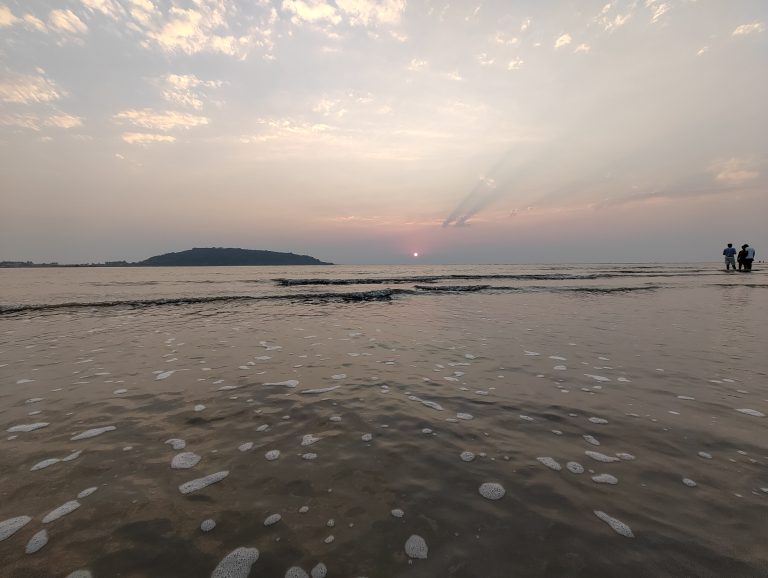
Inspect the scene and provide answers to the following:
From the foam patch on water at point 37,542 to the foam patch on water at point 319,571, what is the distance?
277 cm

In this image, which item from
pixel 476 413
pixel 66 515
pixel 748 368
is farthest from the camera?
pixel 748 368

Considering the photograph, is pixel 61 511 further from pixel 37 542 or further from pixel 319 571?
pixel 319 571

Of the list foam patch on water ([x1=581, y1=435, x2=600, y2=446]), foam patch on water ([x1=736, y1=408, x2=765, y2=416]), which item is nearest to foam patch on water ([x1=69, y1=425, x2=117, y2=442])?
foam patch on water ([x1=581, y1=435, x2=600, y2=446])

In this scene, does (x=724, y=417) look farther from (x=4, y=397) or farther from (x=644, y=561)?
(x=4, y=397)

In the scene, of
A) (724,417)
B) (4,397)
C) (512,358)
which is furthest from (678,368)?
(4,397)

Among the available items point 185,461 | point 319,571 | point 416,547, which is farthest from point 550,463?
point 185,461

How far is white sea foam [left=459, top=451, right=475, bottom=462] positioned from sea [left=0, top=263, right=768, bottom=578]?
17 millimetres

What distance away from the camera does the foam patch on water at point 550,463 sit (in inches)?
183

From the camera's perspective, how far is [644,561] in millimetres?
3133

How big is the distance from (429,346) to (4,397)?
10.8 meters

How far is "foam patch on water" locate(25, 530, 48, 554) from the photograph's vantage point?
11.1 feet

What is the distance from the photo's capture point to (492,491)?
13.8ft

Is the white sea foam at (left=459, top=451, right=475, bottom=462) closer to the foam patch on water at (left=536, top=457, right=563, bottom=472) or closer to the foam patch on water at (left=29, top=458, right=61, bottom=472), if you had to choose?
the foam patch on water at (left=536, top=457, right=563, bottom=472)

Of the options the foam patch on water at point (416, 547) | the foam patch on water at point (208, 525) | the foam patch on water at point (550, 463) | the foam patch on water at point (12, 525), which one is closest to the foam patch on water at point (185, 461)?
the foam patch on water at point (208, 525)
